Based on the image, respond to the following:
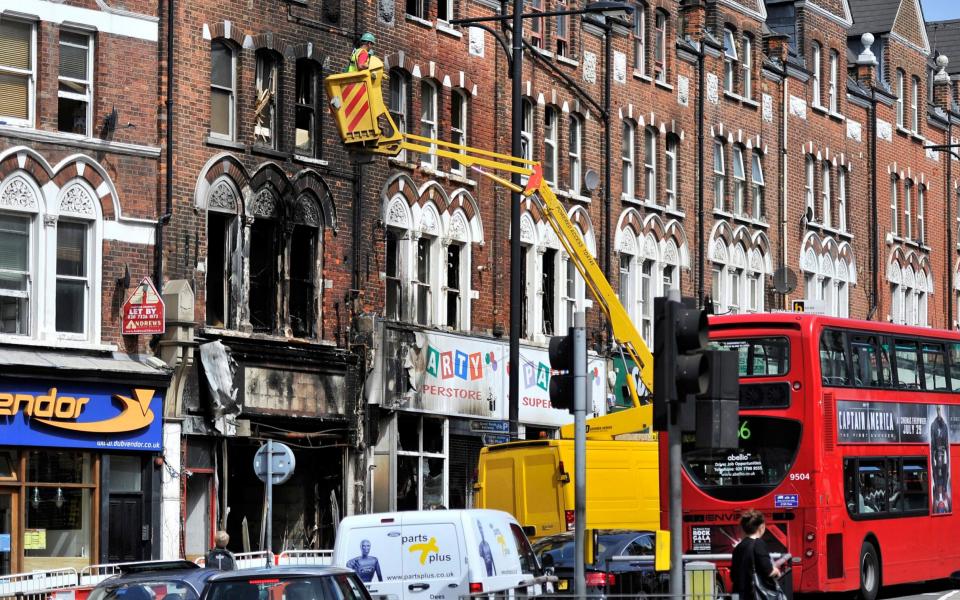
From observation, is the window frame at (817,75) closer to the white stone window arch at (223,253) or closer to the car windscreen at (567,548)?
the white stone window arch at (223,253)

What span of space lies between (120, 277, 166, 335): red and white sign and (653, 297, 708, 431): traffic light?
16.6 m

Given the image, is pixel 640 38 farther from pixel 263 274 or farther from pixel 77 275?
pixel 77 275

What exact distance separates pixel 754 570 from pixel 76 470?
49.5ft

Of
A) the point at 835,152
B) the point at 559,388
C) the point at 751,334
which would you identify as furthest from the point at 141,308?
the point at 835,152

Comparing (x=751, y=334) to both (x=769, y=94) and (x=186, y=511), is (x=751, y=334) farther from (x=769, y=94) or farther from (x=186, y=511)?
(x=769, y=94)

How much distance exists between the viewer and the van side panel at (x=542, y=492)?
103 feet

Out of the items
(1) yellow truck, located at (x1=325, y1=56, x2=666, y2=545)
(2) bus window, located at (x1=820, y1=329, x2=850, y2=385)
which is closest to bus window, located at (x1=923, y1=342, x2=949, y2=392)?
(2) bus window, located at (x1=820, y1=329, x2=850, y2=385)

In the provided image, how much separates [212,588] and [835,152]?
43.0 m

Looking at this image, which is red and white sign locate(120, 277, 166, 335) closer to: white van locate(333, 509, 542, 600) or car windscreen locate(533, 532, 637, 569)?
car windscreen locate(533, 532, 637, 569)

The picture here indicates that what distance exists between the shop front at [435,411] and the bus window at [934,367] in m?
7.46

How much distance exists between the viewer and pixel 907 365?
30.9m

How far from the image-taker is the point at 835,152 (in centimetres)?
5697

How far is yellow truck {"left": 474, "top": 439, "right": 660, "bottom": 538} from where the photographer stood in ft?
103

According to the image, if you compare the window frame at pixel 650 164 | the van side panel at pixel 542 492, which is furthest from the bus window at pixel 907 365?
the window frame at pixel 650 164
